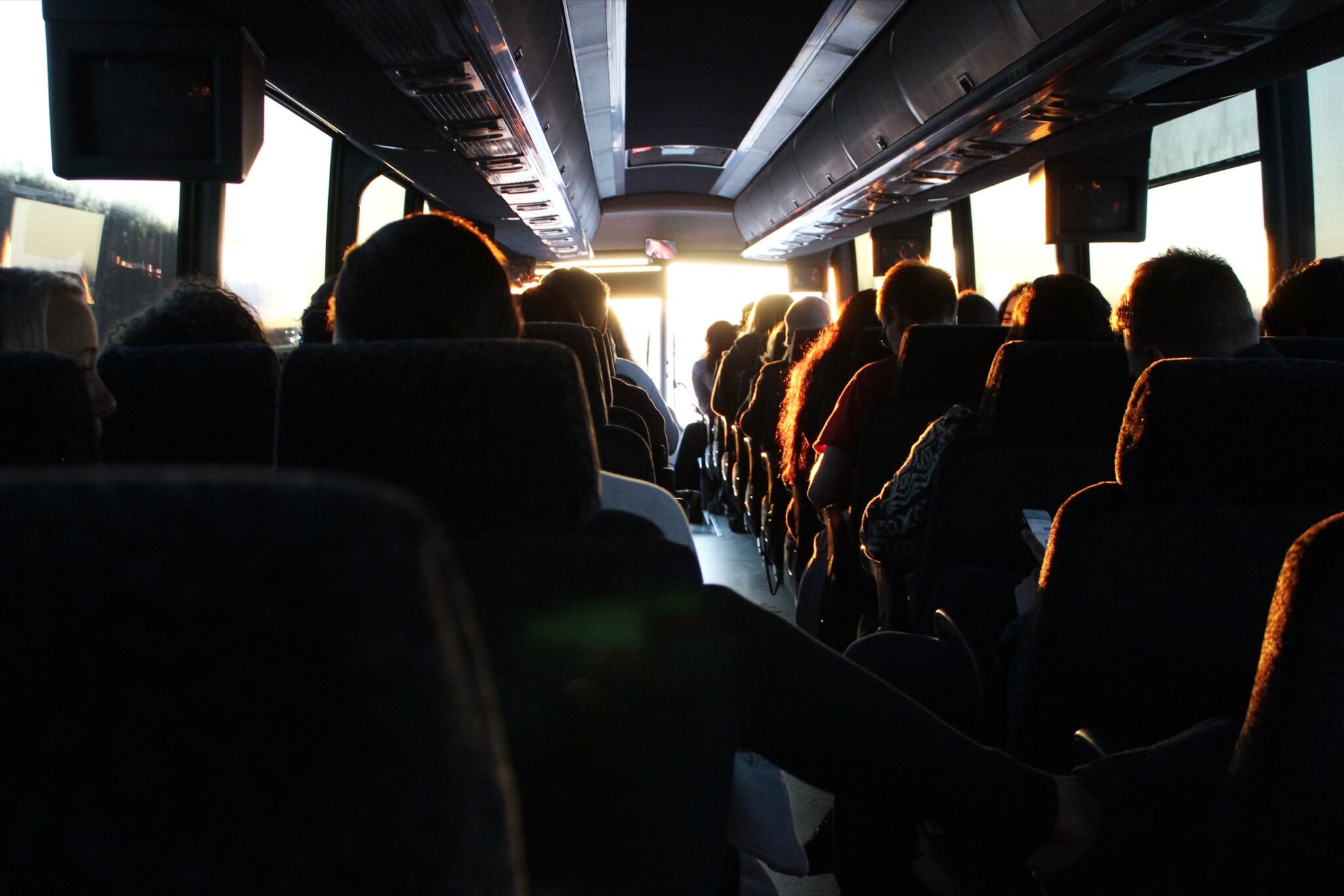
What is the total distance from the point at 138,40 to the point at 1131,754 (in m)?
4.25

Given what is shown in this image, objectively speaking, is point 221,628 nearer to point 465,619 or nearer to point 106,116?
point 465,619

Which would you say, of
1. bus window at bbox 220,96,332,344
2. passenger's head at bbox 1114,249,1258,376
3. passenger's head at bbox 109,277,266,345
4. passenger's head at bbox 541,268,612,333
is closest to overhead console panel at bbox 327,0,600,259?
bus window at bbox 220,96,332,344

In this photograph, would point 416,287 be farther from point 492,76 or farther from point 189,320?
point 492,76

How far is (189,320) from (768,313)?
5.24 meters

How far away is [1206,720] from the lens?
166cm

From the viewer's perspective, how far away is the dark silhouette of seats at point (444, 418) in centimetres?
117

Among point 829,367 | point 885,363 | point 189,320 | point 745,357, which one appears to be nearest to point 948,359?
point 885,363

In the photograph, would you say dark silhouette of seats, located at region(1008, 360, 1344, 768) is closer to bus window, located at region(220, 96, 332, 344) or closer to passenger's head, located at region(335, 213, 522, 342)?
passenger's head, located at region(335, 213, 522, 342)

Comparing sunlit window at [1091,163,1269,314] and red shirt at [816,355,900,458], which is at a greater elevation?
sunlit window at [1091,163,1269,314]

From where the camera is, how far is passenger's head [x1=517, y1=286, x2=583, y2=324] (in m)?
4.69

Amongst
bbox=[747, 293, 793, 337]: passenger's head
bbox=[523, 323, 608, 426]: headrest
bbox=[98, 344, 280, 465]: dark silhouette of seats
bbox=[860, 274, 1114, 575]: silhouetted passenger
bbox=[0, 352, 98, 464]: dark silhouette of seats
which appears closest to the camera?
bbox=[0, 352, 98, 464]: dark silhouette of seats

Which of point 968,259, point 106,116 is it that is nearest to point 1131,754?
point 106,116

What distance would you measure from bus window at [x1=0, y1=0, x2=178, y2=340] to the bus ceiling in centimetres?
14

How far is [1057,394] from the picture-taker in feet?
7.95
